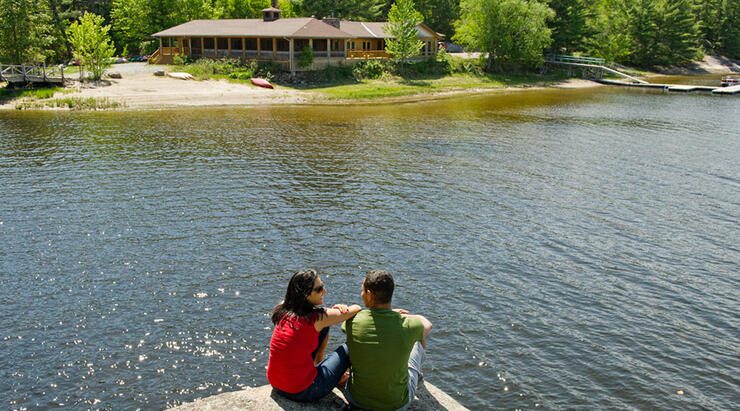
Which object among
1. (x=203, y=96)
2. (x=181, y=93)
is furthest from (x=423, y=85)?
(x=181, y=93)

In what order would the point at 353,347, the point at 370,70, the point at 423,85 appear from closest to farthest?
1. the point at 353,347
2. the point at 423,85
3. the point at 370,70

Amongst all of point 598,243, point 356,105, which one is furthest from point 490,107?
Result: point 598,243

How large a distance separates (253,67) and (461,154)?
36797mm

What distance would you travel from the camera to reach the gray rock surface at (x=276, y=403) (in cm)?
811

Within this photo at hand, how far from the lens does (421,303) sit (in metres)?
14.1

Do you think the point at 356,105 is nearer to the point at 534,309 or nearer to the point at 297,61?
the point at 297,61

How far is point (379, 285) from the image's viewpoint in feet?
24.5

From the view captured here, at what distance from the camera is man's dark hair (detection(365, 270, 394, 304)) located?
7.48 meters

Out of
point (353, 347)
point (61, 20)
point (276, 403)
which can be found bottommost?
point (276, 403)

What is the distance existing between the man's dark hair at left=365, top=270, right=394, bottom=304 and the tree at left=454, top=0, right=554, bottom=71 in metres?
77.4

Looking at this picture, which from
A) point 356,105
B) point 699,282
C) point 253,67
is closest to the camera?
point 699,282

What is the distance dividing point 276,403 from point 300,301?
1600 mm

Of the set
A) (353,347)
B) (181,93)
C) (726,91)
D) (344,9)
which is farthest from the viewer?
(344,9)

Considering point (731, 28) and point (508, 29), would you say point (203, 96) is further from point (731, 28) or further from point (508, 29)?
point (731, 28)
